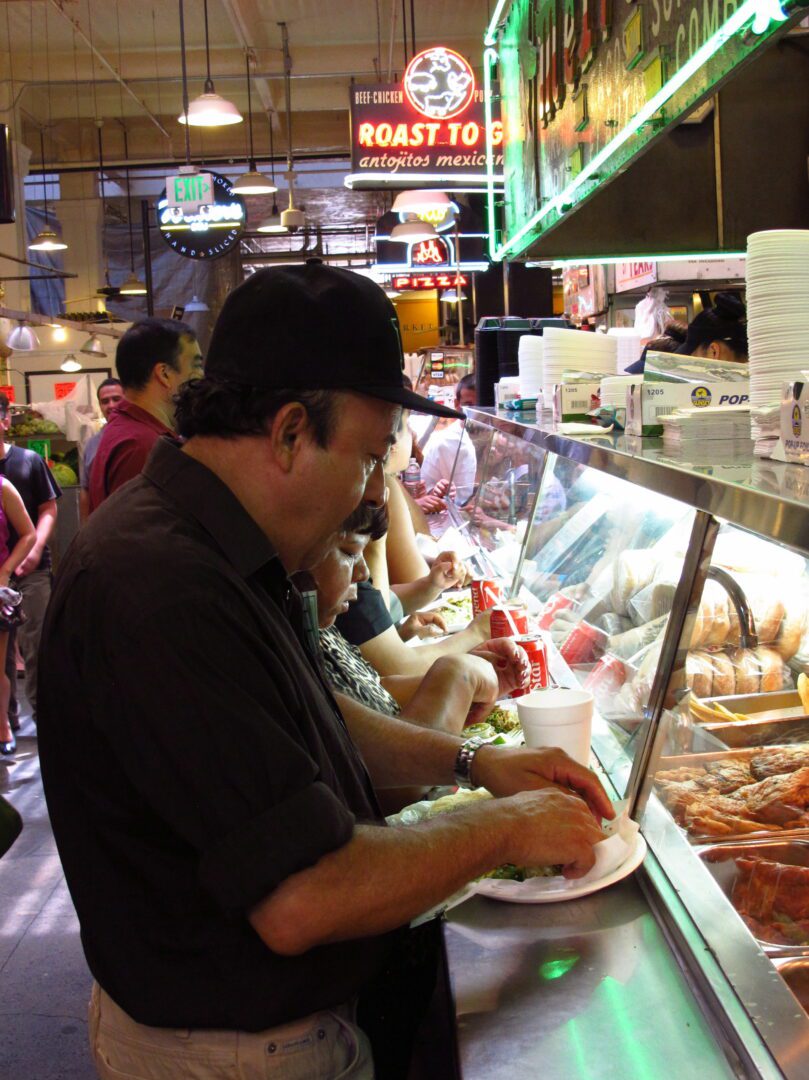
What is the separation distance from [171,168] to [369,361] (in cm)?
2206

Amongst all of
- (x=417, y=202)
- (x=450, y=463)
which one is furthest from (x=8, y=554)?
(x=417, y=202)

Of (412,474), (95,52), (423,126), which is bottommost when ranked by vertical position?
(412,474)

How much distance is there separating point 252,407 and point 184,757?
1.76 feet

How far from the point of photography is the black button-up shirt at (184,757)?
4.50 feet

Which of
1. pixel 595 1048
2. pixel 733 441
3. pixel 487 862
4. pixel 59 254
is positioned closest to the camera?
pixel 595 1048

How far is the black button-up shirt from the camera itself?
4.50ft

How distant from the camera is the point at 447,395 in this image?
40.3 feet

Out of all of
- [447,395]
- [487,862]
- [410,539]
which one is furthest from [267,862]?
[447,395]

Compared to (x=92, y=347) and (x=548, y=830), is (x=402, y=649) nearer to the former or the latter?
(x=548, y=830)

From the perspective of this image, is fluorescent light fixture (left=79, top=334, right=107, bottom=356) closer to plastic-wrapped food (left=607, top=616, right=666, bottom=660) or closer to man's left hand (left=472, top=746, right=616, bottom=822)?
plastic-wrapped food (left=607, top=616, right=666, bottom=660)

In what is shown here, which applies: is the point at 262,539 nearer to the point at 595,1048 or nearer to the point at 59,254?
the point at 595,1048

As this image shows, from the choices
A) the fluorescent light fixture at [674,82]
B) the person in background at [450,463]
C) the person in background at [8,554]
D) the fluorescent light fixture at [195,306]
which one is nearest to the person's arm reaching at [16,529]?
the person in background at [8,554]

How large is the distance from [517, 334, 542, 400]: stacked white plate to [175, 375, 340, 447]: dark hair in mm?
3739

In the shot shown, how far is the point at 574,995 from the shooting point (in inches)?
63.9
